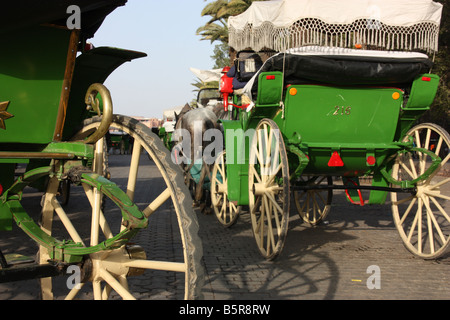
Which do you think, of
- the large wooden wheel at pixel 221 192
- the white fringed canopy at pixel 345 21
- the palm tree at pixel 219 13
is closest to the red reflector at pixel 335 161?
the white fringed canopy at pixel 345 21

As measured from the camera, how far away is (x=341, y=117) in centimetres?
561

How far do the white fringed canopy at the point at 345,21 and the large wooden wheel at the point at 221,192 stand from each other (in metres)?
2.52

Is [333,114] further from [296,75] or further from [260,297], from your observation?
[260,297]

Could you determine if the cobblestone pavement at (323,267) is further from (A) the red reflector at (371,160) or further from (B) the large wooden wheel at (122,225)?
(B) the large wooden wheel at (122,225)

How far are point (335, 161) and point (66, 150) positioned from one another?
3.70 meters

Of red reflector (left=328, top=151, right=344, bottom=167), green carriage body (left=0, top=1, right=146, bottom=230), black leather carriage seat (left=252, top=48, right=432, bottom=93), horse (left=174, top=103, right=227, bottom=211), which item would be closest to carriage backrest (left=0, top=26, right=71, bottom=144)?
green carriage body (left=0, top=1, right=146, bottom=230)

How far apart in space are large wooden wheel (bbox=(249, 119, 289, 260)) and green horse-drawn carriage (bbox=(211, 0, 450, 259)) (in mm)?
13

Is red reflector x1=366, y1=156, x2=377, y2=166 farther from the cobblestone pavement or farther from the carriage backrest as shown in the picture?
the carriage backrest

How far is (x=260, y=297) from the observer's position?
411 centimetres

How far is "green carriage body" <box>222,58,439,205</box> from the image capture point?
214 inches

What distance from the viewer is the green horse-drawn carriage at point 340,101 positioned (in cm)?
533

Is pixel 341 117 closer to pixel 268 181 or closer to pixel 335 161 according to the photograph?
pixel 335 161

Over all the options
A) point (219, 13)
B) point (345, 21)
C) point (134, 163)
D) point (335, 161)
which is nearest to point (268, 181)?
point (335, 161)

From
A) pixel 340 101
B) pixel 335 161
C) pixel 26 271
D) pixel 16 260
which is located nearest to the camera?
pixel 26 271
